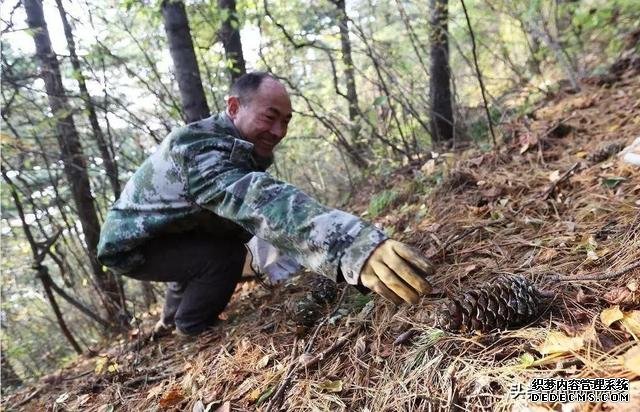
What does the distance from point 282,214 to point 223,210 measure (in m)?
0.33

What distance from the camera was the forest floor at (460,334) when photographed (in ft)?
3.98

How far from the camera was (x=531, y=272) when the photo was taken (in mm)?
1643

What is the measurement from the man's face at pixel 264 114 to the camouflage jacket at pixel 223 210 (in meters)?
0.07

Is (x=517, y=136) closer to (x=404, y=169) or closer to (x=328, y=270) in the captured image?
(x=404, y=169)

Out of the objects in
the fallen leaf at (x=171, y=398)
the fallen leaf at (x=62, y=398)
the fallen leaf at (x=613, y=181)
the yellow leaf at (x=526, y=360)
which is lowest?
the fallen leaf at (x=62, y=398)

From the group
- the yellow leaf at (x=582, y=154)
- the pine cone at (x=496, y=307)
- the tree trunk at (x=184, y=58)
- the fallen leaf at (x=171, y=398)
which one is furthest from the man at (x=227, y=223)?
the yellow leaf at (x=582, y=154)

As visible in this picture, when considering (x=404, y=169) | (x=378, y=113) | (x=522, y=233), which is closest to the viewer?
(x=522, y=233)

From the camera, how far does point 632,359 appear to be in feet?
3.42

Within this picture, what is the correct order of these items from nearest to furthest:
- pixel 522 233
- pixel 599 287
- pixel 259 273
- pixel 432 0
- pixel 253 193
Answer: pixel 599 287
pixel 253 193
pixel 522 233
pixel 259 273
pixel 432 0

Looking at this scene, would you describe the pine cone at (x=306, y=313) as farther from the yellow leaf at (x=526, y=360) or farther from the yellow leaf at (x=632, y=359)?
the yellow leaf at (x=632, y=359)

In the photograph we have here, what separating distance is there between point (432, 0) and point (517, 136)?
2.13 m

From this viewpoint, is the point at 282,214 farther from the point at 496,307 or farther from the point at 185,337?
the point at 185,337

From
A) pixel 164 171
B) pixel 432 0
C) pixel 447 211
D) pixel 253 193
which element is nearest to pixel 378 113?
pixel 432 0

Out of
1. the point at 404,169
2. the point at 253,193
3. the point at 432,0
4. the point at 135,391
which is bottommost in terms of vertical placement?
the point at 135,391
